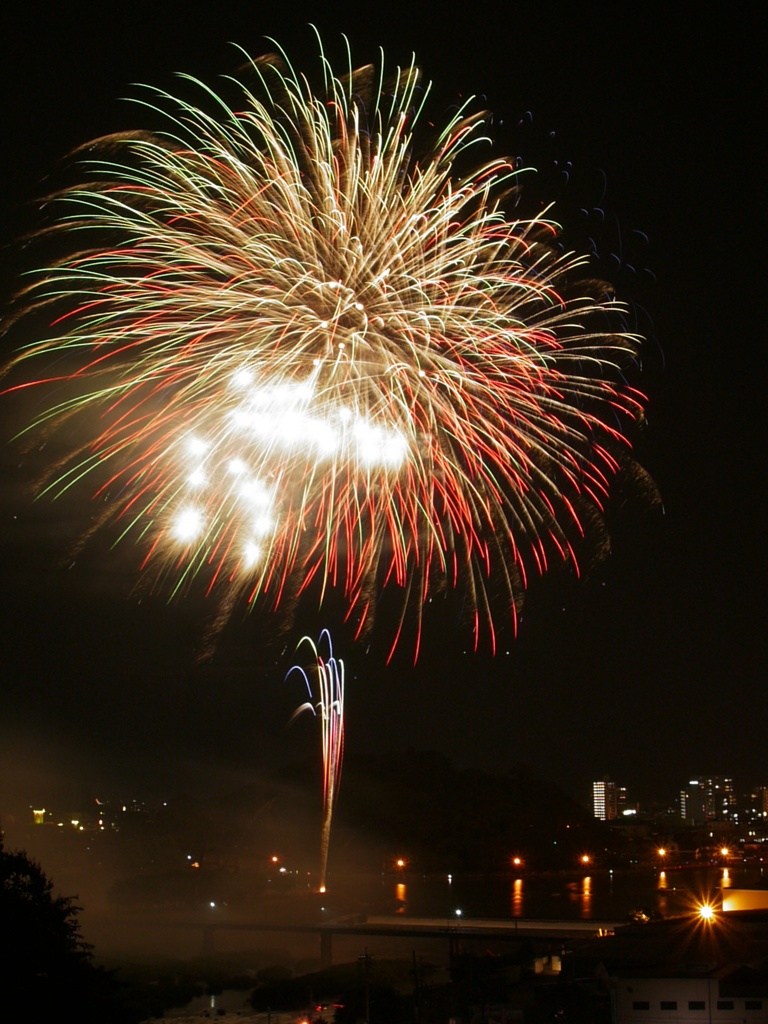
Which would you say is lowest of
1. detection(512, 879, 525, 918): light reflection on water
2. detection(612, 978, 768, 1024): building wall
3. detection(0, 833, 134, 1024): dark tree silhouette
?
detection(512, 879, 525, 918): light reflection on water

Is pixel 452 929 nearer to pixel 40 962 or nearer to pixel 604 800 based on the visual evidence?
pixel 40 962

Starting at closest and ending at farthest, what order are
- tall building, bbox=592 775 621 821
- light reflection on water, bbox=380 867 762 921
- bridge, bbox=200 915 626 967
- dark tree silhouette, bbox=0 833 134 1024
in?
dark tree silhouette, bbox=0 833 134 1024
bridge, bbox=200 915 626 967
light reflection on water, bbox=380 867 762 921
tall building, bbox=592 775 621 821

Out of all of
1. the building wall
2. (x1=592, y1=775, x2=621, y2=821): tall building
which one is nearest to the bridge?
the building wall

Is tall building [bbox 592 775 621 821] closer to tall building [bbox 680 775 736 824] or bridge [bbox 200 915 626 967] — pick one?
tall building [bbox 680 775 736 824]

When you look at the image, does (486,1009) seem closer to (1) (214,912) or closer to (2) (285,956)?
(2) (285,956)

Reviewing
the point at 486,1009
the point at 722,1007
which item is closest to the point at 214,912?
the point at 486,1009

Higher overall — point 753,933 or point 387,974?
point 753,933

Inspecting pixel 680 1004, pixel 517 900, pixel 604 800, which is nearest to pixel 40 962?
pixel 680 1004
